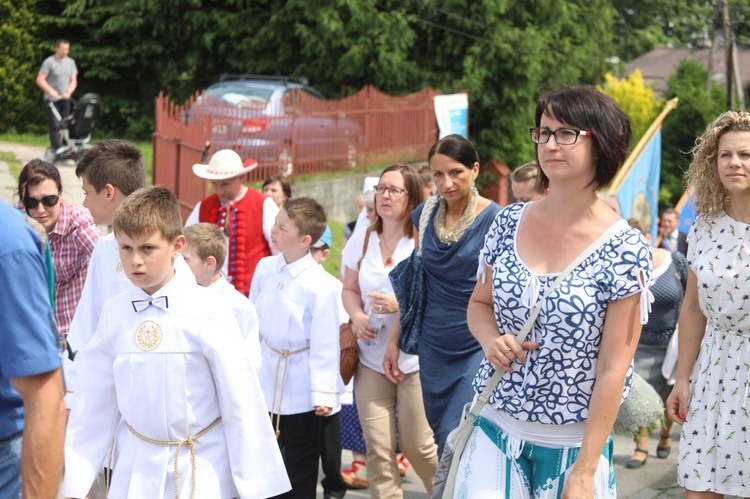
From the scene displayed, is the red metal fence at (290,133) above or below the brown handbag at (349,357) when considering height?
above

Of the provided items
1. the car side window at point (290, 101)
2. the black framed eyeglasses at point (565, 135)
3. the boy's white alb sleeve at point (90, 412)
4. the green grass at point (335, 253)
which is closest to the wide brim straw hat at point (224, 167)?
the boy's white alb sleeve at point (90, 412)

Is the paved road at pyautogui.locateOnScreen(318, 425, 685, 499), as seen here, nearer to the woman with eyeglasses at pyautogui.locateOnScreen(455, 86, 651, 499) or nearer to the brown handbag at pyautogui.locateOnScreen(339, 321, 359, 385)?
the brown handbag at pyautogui.locateOnScreen(339, 321, 359, 385)

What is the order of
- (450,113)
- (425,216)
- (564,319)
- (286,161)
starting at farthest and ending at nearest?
(286,161) → (450,113) → (425,216) → (564,319)

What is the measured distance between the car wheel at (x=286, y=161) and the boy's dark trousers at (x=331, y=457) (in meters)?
9.42

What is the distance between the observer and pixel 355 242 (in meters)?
6.30

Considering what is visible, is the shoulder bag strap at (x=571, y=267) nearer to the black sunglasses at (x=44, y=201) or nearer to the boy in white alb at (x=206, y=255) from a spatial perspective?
the boy in white alb at (x=206, y=255)

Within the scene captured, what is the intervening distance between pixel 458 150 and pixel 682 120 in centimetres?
2210

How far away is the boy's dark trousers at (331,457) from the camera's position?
650 cm

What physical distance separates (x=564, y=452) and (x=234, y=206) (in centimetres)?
452

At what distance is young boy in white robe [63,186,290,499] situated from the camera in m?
3.95

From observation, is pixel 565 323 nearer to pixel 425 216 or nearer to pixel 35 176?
pixel 425 216

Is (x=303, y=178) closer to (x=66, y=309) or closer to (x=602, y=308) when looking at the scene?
(x=66, y=309)

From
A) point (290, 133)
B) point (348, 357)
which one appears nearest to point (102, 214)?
point (348, 357)

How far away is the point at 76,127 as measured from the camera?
17.1m
